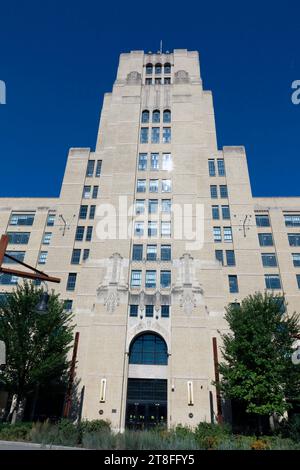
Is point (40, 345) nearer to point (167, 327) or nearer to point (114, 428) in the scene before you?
point (114, 428)

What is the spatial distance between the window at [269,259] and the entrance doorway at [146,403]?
19251 millimetres

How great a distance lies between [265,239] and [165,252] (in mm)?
14101

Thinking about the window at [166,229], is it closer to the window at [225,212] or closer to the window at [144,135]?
the window at [225,212]

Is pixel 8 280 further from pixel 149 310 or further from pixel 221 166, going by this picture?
pixel 221 166

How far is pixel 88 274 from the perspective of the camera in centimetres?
3725

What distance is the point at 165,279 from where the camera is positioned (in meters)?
36.7

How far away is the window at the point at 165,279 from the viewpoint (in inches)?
1428

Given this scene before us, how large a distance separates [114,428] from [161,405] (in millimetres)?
4910

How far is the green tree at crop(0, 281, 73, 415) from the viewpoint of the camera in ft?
85.9


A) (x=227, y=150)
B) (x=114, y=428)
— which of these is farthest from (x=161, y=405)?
(x=227, y=150)

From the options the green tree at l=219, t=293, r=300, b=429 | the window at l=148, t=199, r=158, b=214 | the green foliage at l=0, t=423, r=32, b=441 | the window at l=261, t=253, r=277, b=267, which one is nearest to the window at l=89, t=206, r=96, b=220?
the window at l=148, t=199, r=158, b=214

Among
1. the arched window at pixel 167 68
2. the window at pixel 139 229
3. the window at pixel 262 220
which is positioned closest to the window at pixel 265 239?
the window at pixel 262 220

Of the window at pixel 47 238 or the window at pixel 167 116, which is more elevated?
the window at pixel 167 116

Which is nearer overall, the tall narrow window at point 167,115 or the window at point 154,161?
the window at point 154,161
